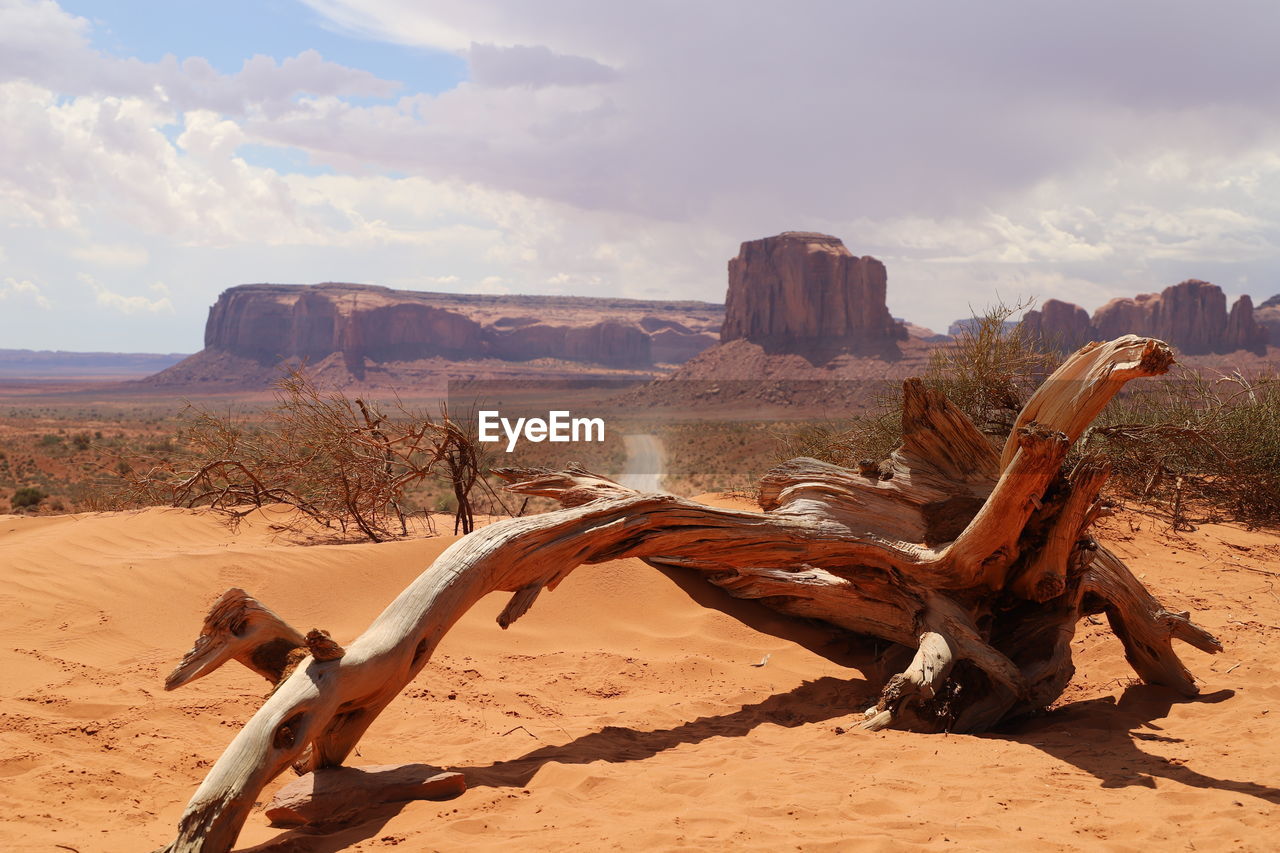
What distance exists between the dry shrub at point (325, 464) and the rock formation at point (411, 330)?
108738mm

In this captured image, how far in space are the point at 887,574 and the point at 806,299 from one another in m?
83.3

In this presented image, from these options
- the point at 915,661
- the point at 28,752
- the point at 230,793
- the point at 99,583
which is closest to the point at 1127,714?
the point at 915,661

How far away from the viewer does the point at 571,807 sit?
3.75m

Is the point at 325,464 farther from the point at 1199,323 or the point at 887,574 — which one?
the point at 1199,323

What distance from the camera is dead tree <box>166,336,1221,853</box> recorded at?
3998 mm

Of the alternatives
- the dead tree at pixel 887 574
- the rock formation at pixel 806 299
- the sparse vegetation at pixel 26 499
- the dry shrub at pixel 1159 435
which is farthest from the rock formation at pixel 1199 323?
the dead tree at pixel 887 574

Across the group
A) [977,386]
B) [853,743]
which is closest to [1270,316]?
[977,386]

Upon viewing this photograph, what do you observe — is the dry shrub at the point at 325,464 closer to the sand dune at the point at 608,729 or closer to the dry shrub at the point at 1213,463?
the sand dune at the point at 608,729

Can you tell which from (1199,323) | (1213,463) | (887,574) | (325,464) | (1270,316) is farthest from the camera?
(1270,316)

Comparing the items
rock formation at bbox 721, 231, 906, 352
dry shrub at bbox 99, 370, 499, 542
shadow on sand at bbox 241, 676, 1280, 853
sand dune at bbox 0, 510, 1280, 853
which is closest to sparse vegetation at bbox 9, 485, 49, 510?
dry shrub at bbox 99, 370, 499, 542

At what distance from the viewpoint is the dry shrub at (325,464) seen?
9.86 metres

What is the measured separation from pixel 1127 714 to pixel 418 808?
4.25m

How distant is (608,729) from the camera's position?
501cm

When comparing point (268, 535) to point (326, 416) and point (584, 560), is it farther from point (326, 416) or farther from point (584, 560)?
point (584, 560)
